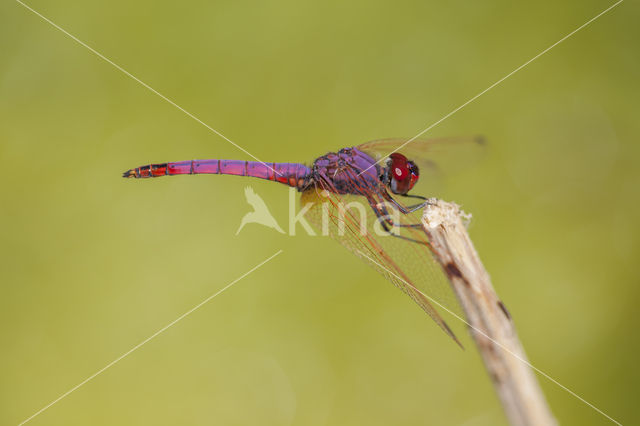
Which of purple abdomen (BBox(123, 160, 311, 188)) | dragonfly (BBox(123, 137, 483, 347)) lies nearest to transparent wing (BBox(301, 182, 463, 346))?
dragonfly (BBox(123, 137, 483, 347))

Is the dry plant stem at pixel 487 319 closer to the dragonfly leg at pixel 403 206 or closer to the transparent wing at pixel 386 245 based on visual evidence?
the transparent wing at pixel 386 245

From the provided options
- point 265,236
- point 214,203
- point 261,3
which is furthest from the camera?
point 261,3

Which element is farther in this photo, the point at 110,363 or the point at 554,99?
the point at 554,99

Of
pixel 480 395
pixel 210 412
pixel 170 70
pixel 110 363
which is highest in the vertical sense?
pixel 170 70

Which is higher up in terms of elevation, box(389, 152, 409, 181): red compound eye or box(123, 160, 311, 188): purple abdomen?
box(123, 160, 311, 188): purple abdomen

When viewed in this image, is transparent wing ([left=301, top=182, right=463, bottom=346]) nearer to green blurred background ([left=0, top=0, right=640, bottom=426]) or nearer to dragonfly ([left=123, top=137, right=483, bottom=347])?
dragonfly ([left=123, top=137, right=483, bottom=347])

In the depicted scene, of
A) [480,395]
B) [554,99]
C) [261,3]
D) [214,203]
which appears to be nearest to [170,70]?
[261,3]

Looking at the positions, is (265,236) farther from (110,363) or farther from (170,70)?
(170,70)

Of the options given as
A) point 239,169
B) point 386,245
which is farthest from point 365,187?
point 239,169
